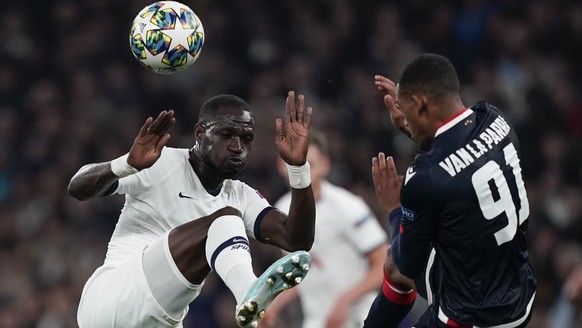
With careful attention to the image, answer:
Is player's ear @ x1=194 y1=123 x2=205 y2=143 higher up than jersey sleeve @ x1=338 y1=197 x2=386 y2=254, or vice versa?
player's ear @ x1=194 y1=123 x2=205 y2=143

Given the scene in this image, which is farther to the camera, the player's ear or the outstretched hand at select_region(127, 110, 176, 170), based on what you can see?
the player's ear

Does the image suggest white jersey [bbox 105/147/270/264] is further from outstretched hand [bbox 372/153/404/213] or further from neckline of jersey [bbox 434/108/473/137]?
neckline of jersey [bbox 434/108/473/137]

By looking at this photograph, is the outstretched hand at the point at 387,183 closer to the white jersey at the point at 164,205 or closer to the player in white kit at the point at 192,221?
the player in white kit at the point at 192,221

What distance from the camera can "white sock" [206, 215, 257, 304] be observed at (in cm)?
588

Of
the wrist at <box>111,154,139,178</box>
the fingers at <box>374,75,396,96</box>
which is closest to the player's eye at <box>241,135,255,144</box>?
the wrist at <box>111,154,139,178</box>

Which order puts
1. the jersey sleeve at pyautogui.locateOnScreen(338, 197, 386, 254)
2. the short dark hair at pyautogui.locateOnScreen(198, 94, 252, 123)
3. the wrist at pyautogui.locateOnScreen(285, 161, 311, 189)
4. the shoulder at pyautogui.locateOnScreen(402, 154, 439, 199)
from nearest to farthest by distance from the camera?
the shoulder at pyautogui.locateOnScreen(402, 154, 439, 199) < the wrist at pyautogui.locateOnScreen(285, 161, 311, 189) < the short dark hair at pyautogui.locateOnScreen(198, 94, 252, 123) < the jersey sleeve at pyautogui.locateOnScreen(338, 197, 386, 254)

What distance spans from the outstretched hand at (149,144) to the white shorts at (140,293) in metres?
0.47

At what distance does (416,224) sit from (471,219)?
26 centimetres

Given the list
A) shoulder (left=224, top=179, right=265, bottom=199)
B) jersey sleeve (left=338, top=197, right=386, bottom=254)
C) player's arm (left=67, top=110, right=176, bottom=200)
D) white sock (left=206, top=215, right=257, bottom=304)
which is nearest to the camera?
white sock (left=206, top=215, right=257, bottom=304)

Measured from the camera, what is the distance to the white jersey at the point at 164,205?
21.6 ft

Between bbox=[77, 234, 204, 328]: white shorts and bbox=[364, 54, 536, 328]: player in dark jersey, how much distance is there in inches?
53.2

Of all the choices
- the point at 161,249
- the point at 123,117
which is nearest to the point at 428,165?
the point at 161,249

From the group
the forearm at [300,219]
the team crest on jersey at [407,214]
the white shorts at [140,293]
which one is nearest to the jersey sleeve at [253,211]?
the forearm at [300,219]

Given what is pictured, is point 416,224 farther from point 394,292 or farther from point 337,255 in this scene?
point 337,255
